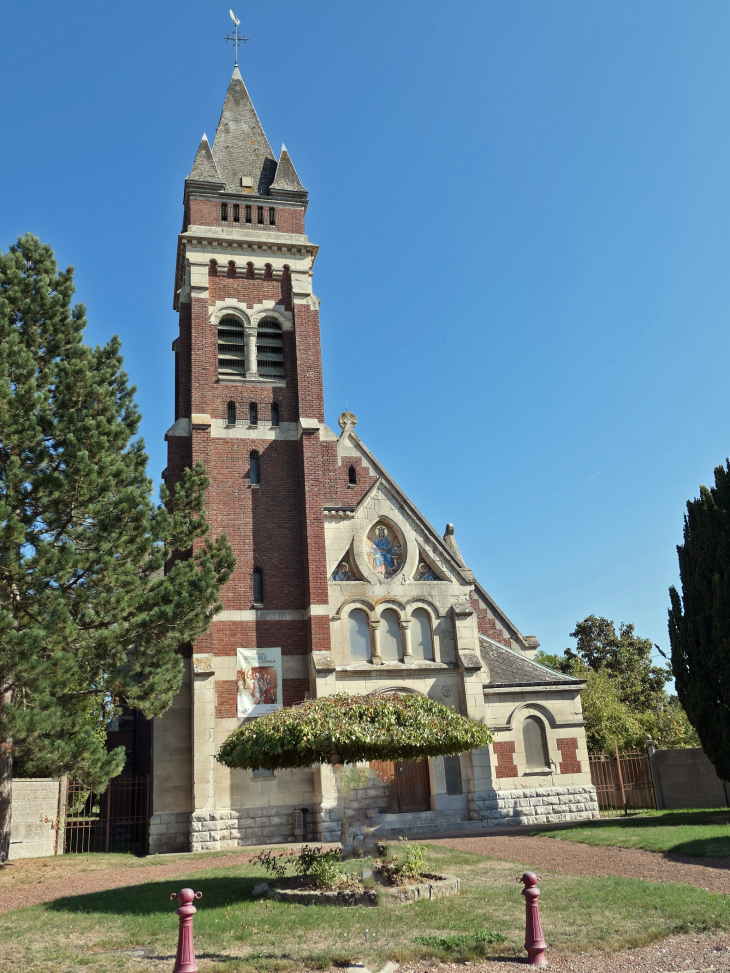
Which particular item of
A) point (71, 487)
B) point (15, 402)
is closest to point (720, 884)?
point (71, 487)

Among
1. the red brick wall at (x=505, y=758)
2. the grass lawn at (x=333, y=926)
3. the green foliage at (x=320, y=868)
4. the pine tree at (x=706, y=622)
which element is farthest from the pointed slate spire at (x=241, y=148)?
the grass lawn at (x=333, y=926)

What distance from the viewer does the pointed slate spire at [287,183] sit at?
30594mm

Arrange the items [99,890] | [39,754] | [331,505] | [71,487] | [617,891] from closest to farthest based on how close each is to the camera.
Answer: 1. [617,891]
2. [99,890]
3. [39,754]
4. [71,487]
5. [331,505]

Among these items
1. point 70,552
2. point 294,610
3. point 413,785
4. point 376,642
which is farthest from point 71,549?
point 413,785

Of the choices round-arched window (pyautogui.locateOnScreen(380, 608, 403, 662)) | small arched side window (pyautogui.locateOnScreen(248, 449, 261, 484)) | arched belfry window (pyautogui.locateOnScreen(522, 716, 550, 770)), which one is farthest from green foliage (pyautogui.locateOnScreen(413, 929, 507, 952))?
small arched side window (pyautogui.locateOnScreen(248, 449, 261, 484))

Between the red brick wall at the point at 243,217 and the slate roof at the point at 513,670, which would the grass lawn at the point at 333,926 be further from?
the red brick wall at the point at 243,217

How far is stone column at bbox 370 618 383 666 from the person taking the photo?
2620 centimetres

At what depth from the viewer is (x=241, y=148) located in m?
32.4

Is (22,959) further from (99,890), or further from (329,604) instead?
(329,604)

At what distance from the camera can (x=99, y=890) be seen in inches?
603

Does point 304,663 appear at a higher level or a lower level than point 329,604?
lower

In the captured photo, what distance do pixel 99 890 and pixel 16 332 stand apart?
482 inches

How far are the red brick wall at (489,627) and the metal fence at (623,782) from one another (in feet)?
17.7

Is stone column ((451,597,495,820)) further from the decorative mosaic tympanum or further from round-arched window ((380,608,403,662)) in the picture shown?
the decorative mosaic tympanum
